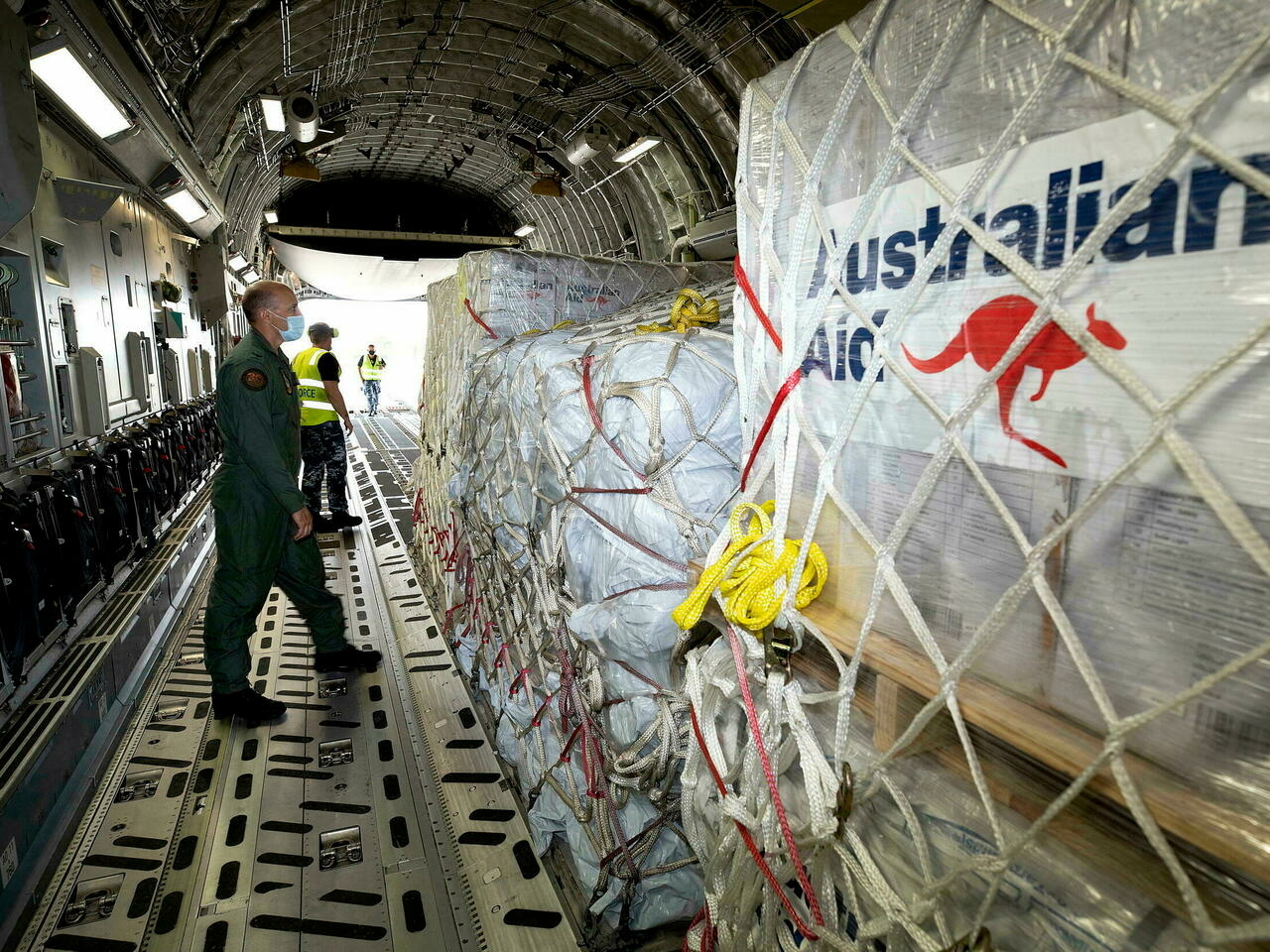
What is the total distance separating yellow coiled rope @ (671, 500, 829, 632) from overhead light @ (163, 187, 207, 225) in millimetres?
7076

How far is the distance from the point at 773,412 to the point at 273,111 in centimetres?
844

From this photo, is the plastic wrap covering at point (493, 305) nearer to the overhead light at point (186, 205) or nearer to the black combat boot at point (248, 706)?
the black combat boot at point (248, 706)

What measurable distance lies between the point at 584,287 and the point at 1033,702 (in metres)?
3.84

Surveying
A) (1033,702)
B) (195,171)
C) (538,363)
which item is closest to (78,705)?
(538,363)

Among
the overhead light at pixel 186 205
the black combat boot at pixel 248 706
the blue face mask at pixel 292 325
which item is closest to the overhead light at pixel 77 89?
the blue face mask at pixel 292 325

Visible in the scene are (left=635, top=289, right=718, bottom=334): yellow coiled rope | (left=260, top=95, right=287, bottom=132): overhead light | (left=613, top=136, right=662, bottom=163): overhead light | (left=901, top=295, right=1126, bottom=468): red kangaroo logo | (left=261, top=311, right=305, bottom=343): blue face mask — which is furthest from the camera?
(left=613, top=136, right=662, bottom=163): overhead light

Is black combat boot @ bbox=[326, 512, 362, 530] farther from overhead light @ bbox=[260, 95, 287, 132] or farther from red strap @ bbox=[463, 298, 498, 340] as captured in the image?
overhead light @ bbox=[260, 95, 287, 132]

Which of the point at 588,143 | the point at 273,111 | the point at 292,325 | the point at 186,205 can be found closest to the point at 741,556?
the point at 292,325

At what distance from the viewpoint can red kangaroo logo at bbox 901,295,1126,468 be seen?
86 centimetres

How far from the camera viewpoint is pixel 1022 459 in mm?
942

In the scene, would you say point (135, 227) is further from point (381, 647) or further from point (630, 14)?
point (630, 14)

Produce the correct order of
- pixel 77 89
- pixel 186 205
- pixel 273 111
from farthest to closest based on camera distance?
pixel 273 111, pixel 186 205, pixel 77 89

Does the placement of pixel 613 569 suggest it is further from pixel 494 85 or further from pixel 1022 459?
pixel 494 85

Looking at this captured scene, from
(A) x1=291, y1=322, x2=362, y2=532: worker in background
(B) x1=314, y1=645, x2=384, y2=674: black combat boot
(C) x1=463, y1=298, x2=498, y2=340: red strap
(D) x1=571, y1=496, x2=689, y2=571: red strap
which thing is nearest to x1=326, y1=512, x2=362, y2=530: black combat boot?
(A) x1=291, y1=322, x2=362, y2=532: worker in background
